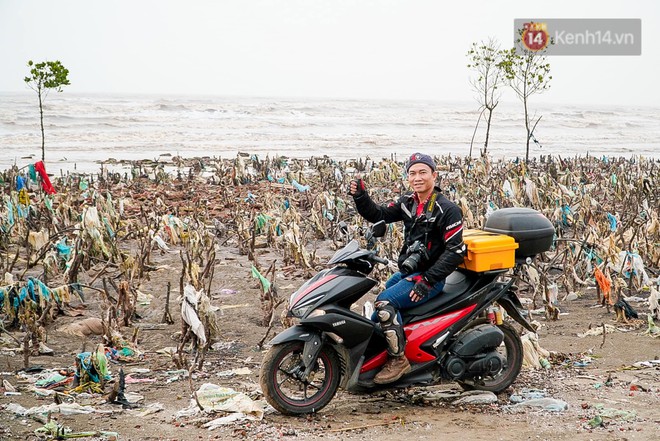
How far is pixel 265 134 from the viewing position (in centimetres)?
4216

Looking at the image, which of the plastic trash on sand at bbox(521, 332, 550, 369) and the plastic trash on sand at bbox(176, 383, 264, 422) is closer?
the plastic trash on sand at bbox(176, 383, 264, 422)

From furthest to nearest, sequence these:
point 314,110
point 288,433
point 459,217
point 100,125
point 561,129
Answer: point 314,110
point 561,129
point 100,125
point 459,217
point 288,433

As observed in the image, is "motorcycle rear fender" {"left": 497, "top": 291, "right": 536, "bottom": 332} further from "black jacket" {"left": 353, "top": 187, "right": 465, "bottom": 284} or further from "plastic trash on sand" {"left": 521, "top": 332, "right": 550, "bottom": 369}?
"black jacket" {"left": 353, "top": 187, "right": 465, "bottom": 284}

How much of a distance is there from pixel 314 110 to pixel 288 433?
204 feet

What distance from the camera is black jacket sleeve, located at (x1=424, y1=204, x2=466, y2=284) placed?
4.93 metres

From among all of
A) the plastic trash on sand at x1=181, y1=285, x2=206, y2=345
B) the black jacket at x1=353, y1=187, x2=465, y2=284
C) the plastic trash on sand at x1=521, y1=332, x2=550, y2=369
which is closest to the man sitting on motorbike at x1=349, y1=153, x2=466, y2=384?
the black jacket at x1=353, y1=187, x2=465, y2=284

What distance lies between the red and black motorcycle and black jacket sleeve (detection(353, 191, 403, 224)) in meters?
0.20

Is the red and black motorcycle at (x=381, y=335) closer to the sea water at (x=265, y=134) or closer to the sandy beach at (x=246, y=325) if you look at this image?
the sandy beach at (x=246, y=325)

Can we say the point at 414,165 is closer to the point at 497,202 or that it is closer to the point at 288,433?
the point at 288,433

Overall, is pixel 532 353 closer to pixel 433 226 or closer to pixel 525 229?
pixel 525 229

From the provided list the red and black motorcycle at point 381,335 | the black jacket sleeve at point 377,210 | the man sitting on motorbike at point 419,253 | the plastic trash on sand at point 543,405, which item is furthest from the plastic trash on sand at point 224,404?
the plastic trash on sand at point 543,405

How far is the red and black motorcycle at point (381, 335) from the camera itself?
15.8 feet

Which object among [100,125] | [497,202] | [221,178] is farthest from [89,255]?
[100,125]

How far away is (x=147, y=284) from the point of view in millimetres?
8406
